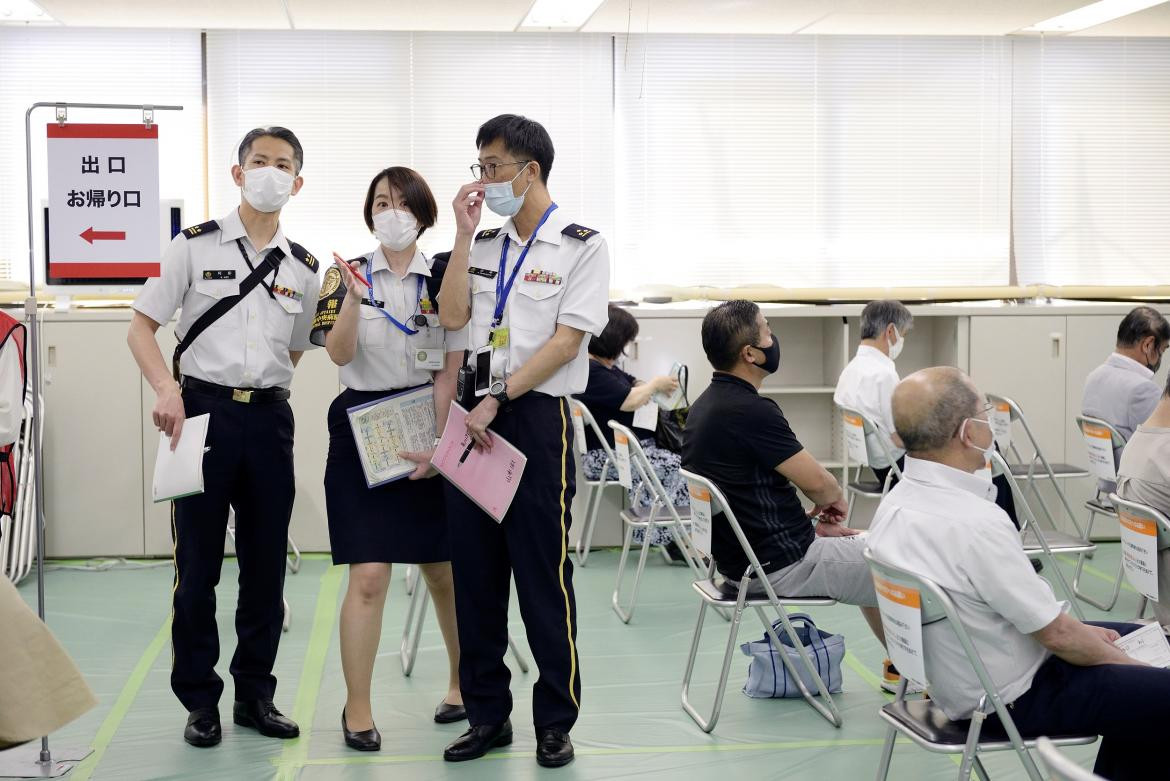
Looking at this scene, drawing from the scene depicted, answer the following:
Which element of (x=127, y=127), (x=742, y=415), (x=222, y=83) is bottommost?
(x=742, y=415)

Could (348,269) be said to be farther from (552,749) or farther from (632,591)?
(632,591)

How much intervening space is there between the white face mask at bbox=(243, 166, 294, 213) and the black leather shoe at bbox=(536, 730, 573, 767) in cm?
166

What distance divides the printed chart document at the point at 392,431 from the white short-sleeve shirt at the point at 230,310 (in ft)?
1.03

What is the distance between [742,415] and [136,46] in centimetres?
480

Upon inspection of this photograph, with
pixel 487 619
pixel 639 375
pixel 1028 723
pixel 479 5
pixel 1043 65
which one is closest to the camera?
pixel 1028 723

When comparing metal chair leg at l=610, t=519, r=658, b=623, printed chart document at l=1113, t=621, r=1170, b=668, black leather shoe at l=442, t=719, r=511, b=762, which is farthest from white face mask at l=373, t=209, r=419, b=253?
printed chart document at l=1113, t=621, r=1170, b=668

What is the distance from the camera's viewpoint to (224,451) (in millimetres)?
3225

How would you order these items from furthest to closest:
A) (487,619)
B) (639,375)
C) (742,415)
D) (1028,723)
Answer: (639,375) < (742,415) < (487,619) < (1028,723)

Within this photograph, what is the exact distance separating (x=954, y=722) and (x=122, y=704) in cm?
267

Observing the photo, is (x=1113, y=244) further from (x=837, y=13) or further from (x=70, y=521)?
(x=70, y=521)

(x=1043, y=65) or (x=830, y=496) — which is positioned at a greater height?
(x=1043, y=65)

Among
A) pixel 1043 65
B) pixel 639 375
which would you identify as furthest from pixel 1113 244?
pixel 639 375

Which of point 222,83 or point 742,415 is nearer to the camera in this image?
point 742,415

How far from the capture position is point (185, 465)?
3.08 m
